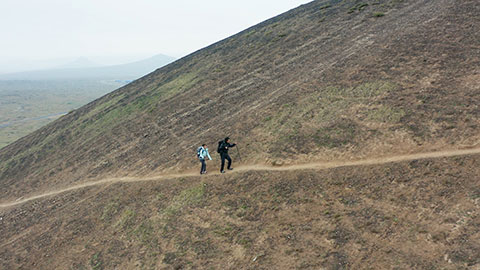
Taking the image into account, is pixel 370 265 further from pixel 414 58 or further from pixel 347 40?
pixel 347 40

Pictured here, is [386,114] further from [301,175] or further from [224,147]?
[224,147]

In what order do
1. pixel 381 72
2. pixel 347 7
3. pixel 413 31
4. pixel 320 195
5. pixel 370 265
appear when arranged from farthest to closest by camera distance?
pixel 347 7 → pixel 413 31 → pixel 381 72 → pixel 320 195 → pixel 370 265

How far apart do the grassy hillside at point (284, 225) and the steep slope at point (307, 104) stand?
283 cm

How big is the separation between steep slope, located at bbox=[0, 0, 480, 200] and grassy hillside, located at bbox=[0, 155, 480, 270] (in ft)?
9.28

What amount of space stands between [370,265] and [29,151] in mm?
53434

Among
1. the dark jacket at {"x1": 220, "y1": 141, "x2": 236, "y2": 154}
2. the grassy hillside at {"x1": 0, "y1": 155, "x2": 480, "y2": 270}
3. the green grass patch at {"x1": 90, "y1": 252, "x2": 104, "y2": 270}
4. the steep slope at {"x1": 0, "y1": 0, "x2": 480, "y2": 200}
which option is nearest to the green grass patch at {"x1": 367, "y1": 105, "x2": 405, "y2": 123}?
the steep slope at {"x1": 0, "y1": 0, "x2": 480, "y2": 200}

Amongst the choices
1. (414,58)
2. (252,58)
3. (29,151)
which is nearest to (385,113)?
(414,58)

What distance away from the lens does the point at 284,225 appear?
527 inches

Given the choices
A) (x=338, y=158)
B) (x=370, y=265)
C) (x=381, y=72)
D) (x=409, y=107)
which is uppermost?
(x=381, y=72)

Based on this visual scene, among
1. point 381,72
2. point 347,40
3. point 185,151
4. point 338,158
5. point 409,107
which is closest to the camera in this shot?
point 338,158

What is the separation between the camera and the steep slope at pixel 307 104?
1798 centimetres

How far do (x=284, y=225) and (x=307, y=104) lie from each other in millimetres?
13128

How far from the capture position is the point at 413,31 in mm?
28453

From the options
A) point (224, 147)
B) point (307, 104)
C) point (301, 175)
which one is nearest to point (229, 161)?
point (224, 147)
